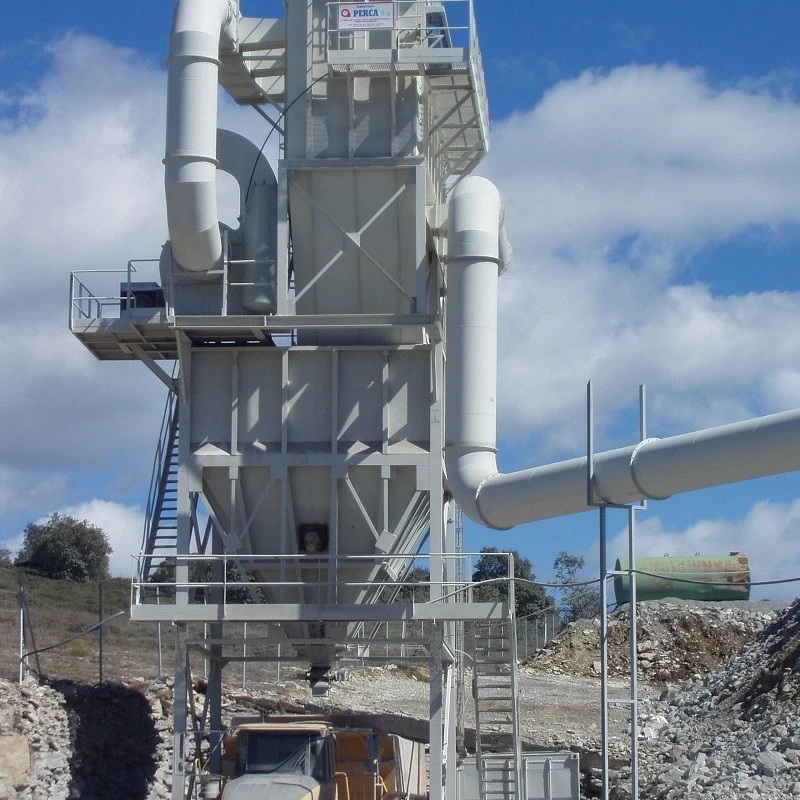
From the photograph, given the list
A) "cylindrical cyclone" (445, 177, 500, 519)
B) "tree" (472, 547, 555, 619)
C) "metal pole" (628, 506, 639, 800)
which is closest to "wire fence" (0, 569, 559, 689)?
"cylindrical cyclone" (445, 177, 500, 519)

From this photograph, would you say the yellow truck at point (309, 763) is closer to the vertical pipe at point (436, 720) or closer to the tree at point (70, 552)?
the vertical pipe at point (436, 720)

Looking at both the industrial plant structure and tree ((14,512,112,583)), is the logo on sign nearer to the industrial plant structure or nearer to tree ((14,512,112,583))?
the industrial plant structure

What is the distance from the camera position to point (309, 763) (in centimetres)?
2130

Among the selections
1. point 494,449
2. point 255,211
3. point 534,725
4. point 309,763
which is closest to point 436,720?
point 309,763

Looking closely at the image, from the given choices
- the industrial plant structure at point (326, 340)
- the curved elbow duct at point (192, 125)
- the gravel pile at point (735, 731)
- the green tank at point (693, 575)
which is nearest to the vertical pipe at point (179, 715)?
the industrial plant structure at point (326, 340)

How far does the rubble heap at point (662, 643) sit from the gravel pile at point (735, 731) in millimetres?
12562

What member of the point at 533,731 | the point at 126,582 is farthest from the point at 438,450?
the point at 126,582

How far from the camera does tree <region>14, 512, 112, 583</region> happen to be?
67562 mm

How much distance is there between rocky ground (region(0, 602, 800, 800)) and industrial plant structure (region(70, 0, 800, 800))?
2632 millimetres

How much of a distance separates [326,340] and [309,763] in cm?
823

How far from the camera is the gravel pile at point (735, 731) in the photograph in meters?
25.1

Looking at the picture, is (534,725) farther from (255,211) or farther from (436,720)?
(255,211)

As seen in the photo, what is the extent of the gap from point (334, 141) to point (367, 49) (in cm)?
189

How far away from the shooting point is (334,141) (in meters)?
25.2
